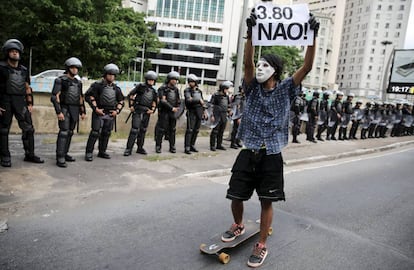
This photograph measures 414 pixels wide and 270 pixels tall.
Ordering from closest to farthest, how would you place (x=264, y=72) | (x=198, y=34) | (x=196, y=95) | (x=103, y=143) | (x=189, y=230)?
(x=264, y=72)
(x=189, y=230)
(x=103, y=143)
(x=196, y=95)
(x=198, y=34)

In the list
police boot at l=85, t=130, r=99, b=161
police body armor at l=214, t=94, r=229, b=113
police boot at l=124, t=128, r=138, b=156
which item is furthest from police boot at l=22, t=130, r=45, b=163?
police body armor at l=214, t=94, r=229, b=113

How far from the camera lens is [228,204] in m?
5.15

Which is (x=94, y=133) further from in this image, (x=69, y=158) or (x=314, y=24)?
(x=314, y=24)

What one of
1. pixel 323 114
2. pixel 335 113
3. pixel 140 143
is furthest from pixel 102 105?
pixel 335 113

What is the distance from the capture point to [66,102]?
635cm

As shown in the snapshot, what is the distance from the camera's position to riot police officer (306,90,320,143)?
1330 cm

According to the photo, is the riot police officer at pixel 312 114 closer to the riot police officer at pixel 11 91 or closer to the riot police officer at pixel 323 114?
the riot police officer at pixel 323 114

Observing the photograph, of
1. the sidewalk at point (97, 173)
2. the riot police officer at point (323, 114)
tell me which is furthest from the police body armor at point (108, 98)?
the riot police officer at point (323, 114)

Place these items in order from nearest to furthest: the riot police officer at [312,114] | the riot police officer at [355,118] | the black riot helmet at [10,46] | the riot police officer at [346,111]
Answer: the black riot helmet at [10,46] < the riot police officer at [312,114] < the riot police officer at [346,111] < the riot police officer at [355,118]

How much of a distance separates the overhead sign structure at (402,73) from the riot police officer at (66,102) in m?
22.5

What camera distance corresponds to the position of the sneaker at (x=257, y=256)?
3290 millimetres

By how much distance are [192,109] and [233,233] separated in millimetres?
5536

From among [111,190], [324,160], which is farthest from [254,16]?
[324,160]

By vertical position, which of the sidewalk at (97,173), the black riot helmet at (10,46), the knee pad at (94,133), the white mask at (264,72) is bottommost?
the sidewalk at (97,173)
